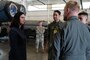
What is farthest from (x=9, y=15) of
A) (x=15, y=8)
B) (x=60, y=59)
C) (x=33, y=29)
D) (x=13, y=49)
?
(x=33, y=29)

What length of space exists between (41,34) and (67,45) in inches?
291

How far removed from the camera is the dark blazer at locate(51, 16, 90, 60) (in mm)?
2059

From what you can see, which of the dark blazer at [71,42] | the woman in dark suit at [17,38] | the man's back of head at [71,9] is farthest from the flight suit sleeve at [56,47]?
the woman in dark suit at [17,38]

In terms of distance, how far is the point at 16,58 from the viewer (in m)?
3.06

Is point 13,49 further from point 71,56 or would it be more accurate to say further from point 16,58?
point 71,56

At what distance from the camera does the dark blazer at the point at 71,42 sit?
2059mm

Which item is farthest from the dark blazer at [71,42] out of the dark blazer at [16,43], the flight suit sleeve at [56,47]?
the dark blazer at [16,43]

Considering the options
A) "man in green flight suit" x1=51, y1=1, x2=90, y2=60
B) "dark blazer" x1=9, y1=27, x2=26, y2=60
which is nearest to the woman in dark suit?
"dark blazer" x1=9, y1=27, x2=26, y2=60

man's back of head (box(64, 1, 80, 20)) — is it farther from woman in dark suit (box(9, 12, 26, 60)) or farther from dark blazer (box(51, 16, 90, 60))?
woman in dark suit (box(9, 12, 26, 60))

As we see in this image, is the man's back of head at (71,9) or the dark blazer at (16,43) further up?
the man's back of head at (71,9)

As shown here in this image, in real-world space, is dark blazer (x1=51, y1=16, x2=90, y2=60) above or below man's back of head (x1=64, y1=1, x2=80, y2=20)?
below

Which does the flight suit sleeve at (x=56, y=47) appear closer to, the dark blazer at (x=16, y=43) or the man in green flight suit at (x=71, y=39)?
the man in green flight suit at (x=71, y=39)

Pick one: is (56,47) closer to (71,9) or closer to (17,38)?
(71,9)

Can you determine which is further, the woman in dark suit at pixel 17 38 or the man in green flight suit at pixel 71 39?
the woman in dark suit at pixel 17 38
